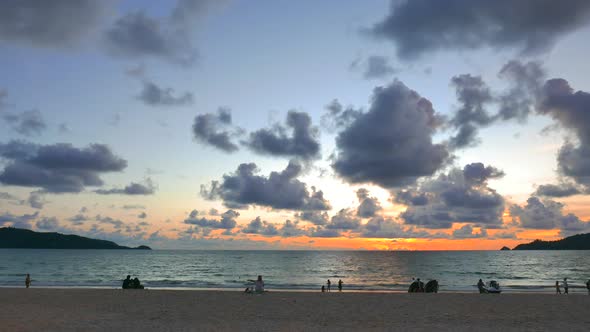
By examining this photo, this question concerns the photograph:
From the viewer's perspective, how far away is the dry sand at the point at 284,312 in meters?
23.2

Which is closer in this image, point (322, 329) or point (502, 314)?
point (322, 329)

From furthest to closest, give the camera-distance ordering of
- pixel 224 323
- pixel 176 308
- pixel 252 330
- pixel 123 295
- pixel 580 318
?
pixel 123 295
pixel 176 308
pixel 580 318
pixel 224 323
pixel 252 330

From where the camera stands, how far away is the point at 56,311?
28250 millimetres

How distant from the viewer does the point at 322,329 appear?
882 inches

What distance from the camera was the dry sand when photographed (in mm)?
23156

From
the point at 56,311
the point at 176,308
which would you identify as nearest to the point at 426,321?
the point at 176,308

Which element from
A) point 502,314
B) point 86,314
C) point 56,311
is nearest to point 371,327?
point 502,314

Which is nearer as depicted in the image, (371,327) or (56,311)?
(371,327)

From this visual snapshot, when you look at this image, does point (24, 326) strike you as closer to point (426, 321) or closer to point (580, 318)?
point (426, 321)

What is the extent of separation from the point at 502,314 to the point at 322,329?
13320 mm

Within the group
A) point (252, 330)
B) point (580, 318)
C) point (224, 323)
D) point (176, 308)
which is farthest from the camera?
point (176, 308)

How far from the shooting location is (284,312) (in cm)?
2861

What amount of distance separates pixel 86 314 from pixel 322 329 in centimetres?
1491

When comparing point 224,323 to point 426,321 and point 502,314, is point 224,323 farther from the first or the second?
point 502,314
